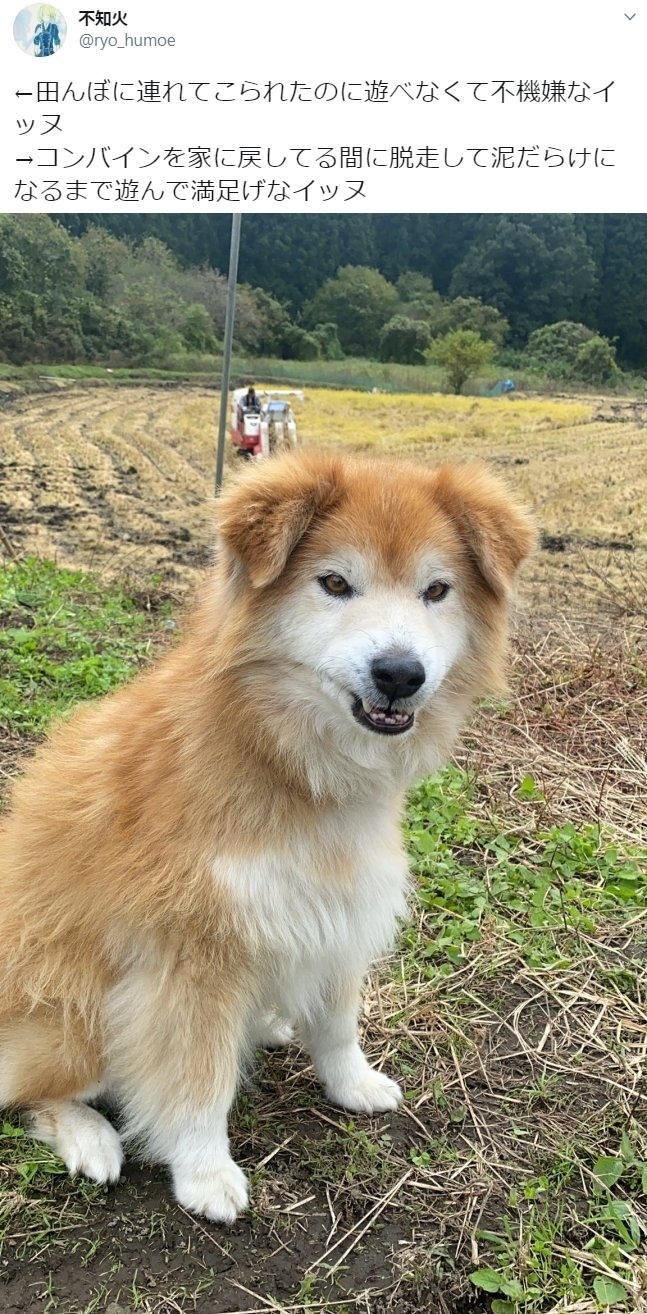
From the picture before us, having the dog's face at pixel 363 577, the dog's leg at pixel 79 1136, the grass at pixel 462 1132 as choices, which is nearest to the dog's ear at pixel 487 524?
the dog's face at pixel 363 577

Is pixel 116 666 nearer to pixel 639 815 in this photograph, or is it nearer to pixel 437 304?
pixel 639 815

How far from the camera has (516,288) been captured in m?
5.40

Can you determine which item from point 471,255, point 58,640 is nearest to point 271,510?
point 58,640

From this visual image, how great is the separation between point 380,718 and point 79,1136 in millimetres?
1275

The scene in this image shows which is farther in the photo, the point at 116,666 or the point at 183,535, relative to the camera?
the point at 183,535

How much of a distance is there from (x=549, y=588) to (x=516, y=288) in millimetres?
1800

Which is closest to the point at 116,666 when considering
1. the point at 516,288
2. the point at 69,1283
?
the point at 69,1283

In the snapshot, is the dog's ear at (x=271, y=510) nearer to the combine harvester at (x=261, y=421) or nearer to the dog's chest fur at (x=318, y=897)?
the dog's chest fur at (x=318, y=897)

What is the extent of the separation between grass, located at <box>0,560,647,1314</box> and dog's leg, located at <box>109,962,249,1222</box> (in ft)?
0.28

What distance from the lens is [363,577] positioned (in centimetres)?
198

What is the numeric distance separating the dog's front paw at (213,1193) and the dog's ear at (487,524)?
1515 millimetres

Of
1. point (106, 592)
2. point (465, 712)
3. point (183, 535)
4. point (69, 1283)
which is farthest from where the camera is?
point (183, 535)
